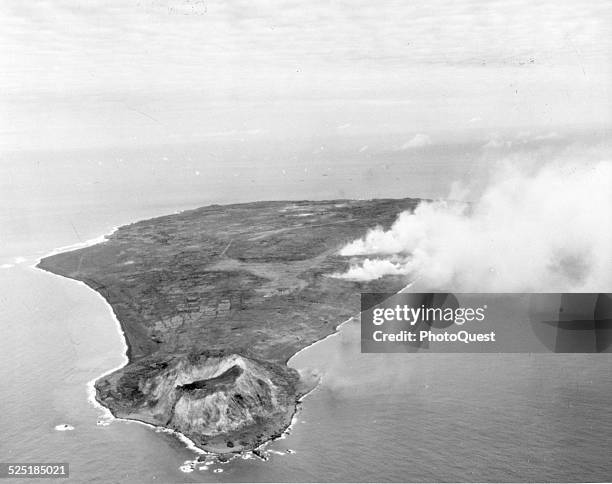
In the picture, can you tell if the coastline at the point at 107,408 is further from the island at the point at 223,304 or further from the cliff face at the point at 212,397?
the island at the point at 223,304

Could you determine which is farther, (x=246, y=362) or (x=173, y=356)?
(x=173, y=356)

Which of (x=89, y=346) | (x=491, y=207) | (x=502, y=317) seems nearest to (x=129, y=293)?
(x=89, y=346)

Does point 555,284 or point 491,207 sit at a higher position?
point 491,207

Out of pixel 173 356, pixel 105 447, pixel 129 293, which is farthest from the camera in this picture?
pixel 129 293

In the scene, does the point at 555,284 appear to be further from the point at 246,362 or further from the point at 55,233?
the point at 55,233

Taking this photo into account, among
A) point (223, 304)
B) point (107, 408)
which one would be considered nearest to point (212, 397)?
point (107, 408)

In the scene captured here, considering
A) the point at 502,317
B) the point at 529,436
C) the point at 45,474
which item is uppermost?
the point at 502,317

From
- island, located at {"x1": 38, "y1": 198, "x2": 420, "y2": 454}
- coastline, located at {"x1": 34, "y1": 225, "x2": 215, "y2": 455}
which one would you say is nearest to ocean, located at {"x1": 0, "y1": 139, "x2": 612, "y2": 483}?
coastline, located at {"x1": 34, "y1": 225, "x2": 215, "y2": 455}

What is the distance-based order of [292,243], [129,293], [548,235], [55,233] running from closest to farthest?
1. [129,293]
2. [548,235]
3. [292,243]
4. [55,233]
